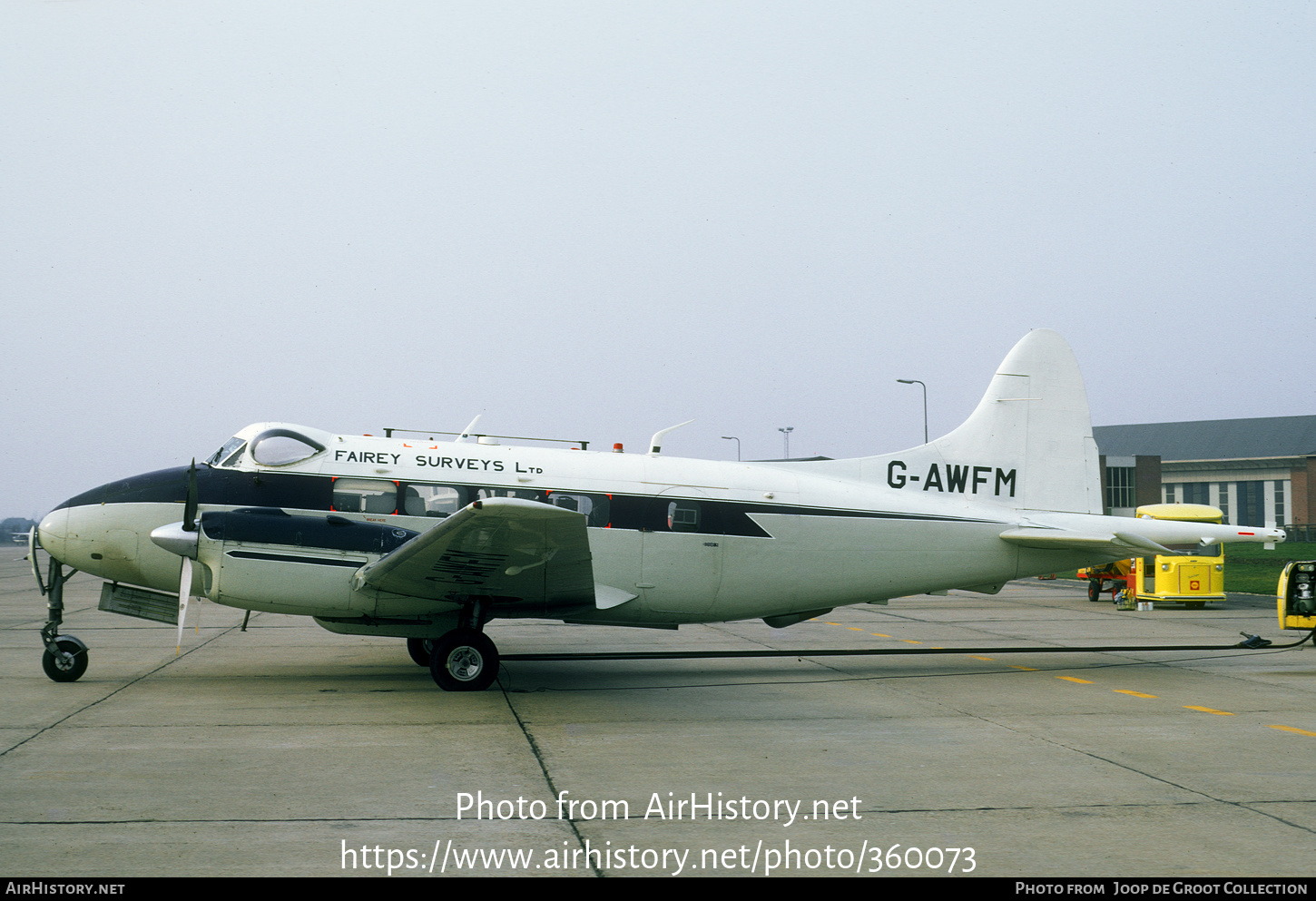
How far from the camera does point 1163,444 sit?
10312 cm

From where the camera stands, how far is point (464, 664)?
11609mm

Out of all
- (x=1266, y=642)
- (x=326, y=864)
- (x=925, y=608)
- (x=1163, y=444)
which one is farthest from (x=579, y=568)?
(x=1163, y=444)

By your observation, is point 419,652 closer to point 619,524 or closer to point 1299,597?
point 619,524

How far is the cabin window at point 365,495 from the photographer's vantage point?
1221cm

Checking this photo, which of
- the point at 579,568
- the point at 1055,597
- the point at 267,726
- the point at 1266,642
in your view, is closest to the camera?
the point at 267,726

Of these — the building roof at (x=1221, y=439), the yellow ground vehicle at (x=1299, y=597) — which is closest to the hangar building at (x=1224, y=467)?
the building roof at (x=1221, y=439)

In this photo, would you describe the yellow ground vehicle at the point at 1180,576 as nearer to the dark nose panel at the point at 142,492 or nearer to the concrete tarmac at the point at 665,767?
the concrete tarmac at the point at 665,767

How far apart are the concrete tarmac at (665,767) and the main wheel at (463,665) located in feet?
0.56

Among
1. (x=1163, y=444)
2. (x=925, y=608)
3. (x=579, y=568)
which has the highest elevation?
(x=1163, y=444)

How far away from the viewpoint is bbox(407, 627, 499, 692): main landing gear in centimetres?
1156

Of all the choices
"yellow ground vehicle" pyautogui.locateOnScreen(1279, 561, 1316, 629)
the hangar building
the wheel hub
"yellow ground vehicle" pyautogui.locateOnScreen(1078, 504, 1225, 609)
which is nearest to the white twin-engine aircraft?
the wheel hub

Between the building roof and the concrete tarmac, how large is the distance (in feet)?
296
